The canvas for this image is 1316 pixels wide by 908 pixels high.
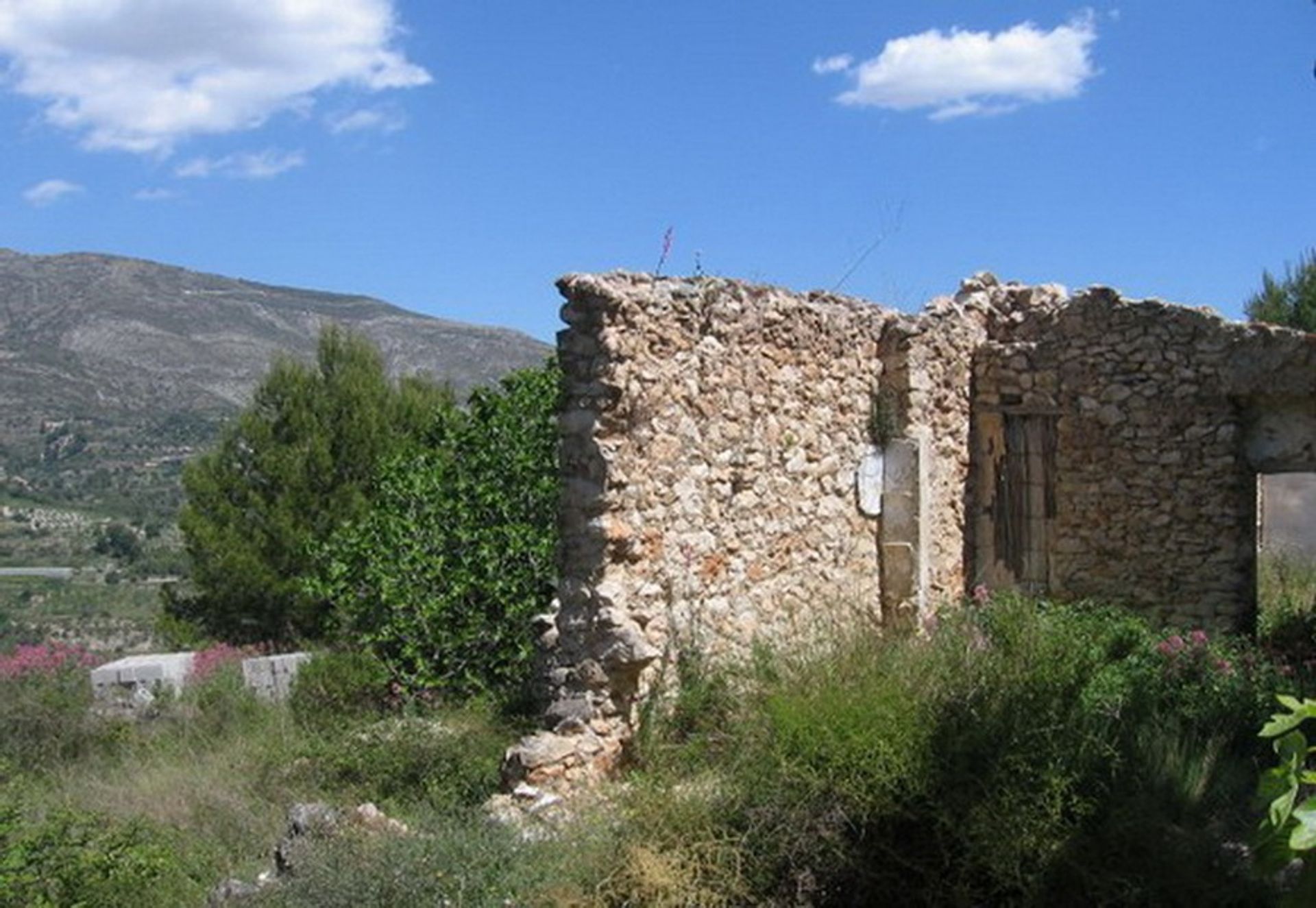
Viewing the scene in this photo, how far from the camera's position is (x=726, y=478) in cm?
910

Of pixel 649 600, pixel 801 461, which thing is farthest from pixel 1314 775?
pixel 801 461

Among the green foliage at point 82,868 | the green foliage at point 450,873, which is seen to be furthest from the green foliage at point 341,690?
the green foliage at point 450,873

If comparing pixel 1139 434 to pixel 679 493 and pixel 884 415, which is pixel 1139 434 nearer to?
pixel 884 415

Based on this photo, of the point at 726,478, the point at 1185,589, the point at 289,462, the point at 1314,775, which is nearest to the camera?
the point at 1314,775

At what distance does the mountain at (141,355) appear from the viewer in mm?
47062

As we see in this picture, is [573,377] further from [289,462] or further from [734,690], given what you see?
[289,462]

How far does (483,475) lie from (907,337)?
355 centimetres

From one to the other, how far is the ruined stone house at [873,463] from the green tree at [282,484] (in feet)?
28.9

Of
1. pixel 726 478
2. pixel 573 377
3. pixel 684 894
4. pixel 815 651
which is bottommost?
pixel 684 894

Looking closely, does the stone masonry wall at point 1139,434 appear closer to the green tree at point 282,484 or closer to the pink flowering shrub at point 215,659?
the pink flowering shrub at point 215,659

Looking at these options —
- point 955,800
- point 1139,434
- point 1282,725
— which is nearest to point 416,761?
point 955,800

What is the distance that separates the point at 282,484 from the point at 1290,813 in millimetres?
17662

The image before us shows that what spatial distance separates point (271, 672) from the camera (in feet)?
41.5

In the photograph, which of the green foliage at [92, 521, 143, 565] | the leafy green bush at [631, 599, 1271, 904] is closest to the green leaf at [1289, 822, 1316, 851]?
the leafy green bush at [631, 599, 1271, 904]
